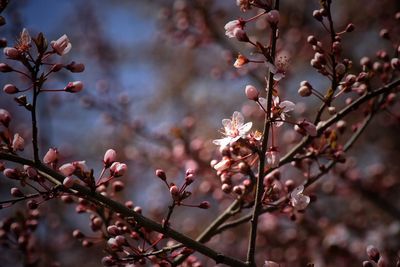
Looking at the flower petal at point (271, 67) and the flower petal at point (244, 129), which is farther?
the flower petal at point (244, 129)

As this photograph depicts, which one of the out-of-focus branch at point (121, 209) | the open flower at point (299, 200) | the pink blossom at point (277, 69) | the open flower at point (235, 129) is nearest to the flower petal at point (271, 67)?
the pink blossom at point (277, 69)

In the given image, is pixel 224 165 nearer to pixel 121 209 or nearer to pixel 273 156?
pixel 273 156

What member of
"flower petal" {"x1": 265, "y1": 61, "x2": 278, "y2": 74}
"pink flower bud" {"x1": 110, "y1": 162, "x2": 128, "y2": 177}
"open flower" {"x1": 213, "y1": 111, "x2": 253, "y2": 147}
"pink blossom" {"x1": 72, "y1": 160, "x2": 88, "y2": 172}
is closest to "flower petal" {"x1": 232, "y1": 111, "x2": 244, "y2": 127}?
"open flower" {"x1": 213, "y1": 111, "x2": 253, "y2": 147}

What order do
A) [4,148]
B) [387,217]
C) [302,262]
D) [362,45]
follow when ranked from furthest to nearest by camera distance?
[362,45]
[387,217]
[302,262]
[4,148]

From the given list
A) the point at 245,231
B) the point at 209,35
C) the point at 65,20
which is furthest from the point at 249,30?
the point at 65,20

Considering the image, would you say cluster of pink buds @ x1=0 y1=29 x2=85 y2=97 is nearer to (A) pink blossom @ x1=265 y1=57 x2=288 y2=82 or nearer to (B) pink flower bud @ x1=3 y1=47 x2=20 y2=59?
(B) pink flower bud @ x1=3 y1=47 x2=20 y2=59

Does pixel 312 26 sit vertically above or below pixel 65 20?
below

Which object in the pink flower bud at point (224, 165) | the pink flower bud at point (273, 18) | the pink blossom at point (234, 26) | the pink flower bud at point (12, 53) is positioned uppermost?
the pink blossom at point (234, 26)

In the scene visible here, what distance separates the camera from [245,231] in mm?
A: 5195

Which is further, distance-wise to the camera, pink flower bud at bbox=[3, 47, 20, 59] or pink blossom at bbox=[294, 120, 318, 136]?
pink blossom at bbox=[294, 120, 318, 136]

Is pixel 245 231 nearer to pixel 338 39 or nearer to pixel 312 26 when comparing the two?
pixel 312 26

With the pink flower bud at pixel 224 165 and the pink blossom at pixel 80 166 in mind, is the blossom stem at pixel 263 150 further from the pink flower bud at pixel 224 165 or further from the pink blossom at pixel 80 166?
the pink blossom at pixel 80 166

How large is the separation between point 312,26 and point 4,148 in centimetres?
433

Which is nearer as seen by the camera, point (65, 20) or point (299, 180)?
point (299, 180)
